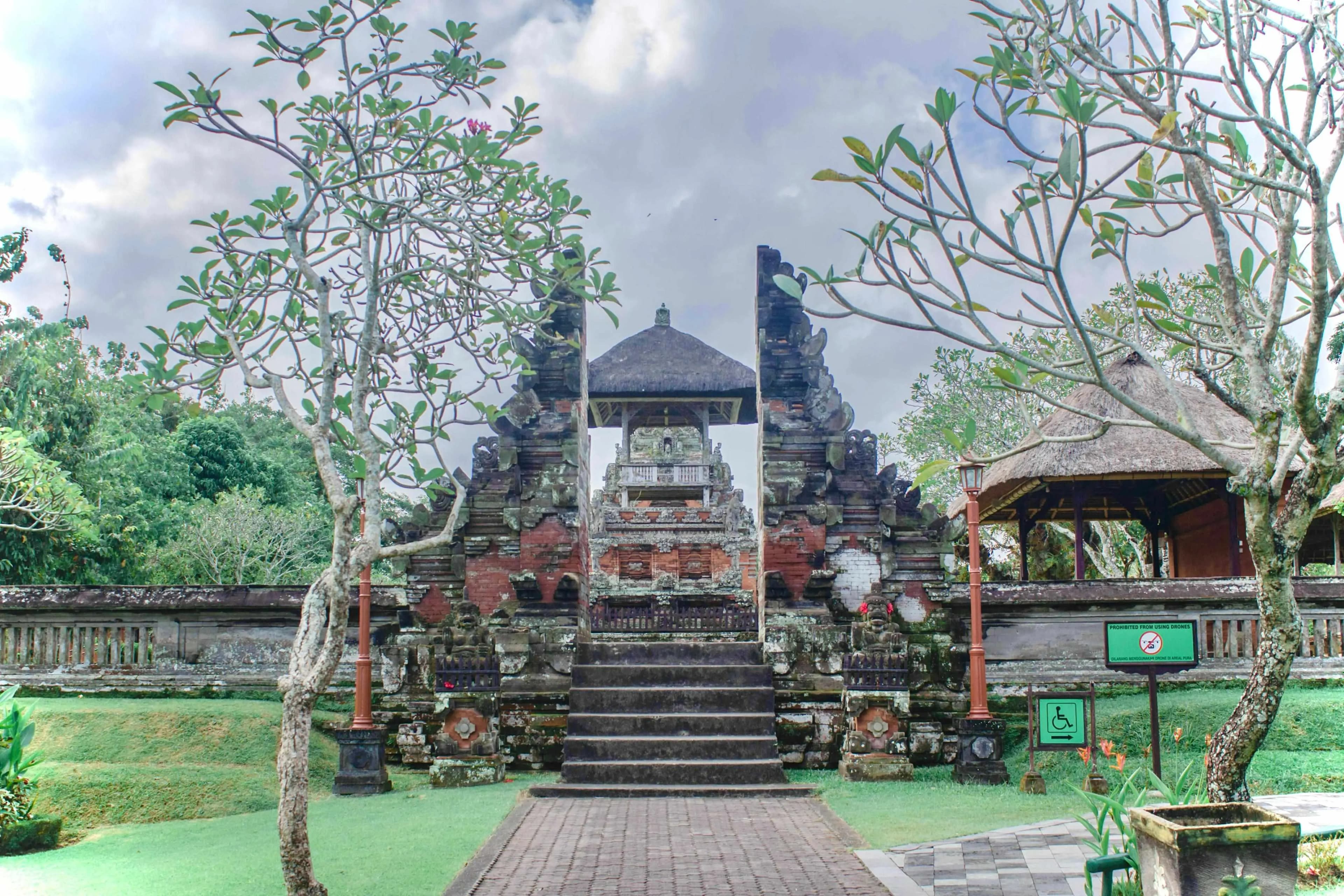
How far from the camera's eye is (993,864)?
6441 mm

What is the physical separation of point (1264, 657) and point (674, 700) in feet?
22.0

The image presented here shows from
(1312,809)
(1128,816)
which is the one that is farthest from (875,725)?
(1128,816)

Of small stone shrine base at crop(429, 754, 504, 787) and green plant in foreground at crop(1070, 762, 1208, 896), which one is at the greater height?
green plant in foreground at crop(1070, 762, 1208, 896)

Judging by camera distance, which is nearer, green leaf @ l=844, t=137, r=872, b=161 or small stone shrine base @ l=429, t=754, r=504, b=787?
green leaf @ l=844, t=137, r=872, b=161

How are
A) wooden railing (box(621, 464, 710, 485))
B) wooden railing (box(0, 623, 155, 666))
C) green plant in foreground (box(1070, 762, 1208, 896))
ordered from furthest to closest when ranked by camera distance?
wooden railing (box(621, 464, 710, 485)) → wooden railing (box(0, 623, 155, 666)) → green plant in foreground (box(1070, 762, 1208, 896))

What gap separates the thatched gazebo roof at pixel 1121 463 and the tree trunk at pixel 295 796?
9.41 meters

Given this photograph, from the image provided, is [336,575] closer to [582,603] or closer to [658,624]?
[582,603]

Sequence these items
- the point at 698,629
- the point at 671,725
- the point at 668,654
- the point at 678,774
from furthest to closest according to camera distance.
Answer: the point at 698,629 < the point at 668,654 < the point at 671,725 < the point at 678,774

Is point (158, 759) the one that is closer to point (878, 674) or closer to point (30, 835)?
point (30, 835)

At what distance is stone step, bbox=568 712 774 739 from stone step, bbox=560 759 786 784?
522 mm

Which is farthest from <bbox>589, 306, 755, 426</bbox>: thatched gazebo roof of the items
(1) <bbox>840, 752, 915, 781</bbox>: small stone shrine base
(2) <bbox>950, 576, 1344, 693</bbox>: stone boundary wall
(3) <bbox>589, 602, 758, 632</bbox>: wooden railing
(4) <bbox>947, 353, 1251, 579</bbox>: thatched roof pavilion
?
(1) <bbox>840, 752, 915, 781</bbox>: small stone shrine base

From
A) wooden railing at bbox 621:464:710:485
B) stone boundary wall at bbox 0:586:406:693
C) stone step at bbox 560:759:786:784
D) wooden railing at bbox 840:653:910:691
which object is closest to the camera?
stone step at bbox 560:759:786:784

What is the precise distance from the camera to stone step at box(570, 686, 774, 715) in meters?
10.7

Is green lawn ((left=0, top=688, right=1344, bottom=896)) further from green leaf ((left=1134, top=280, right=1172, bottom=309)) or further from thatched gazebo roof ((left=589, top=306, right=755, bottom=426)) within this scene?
thatched gazebo roof ((left=589, top=306, right=755, bottom=426))
